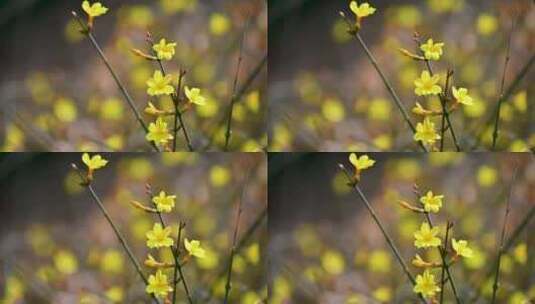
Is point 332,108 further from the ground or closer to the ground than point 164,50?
closer to the ground

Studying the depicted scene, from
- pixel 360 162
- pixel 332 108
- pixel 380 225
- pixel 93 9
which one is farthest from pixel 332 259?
pixel 93 9

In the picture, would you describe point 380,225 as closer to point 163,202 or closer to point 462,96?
point 462,96

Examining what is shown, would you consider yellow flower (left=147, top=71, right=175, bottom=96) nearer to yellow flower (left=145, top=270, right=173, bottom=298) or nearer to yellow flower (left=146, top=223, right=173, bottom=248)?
yellow flower (left=146, top=223, right=173, bottom=248)

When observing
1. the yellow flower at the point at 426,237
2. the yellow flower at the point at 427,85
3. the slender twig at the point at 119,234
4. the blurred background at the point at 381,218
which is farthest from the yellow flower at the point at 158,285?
the yellow flower at the point at 427,85

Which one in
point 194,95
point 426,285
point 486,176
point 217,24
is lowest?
point 426,285

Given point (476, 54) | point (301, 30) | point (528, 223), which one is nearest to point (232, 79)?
point (301, 30)

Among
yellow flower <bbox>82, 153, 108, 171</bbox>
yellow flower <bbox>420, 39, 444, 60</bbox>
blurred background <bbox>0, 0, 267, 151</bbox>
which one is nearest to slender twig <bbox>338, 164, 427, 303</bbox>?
blurred background <bbox>0, 0, 267, 151</bbox>
